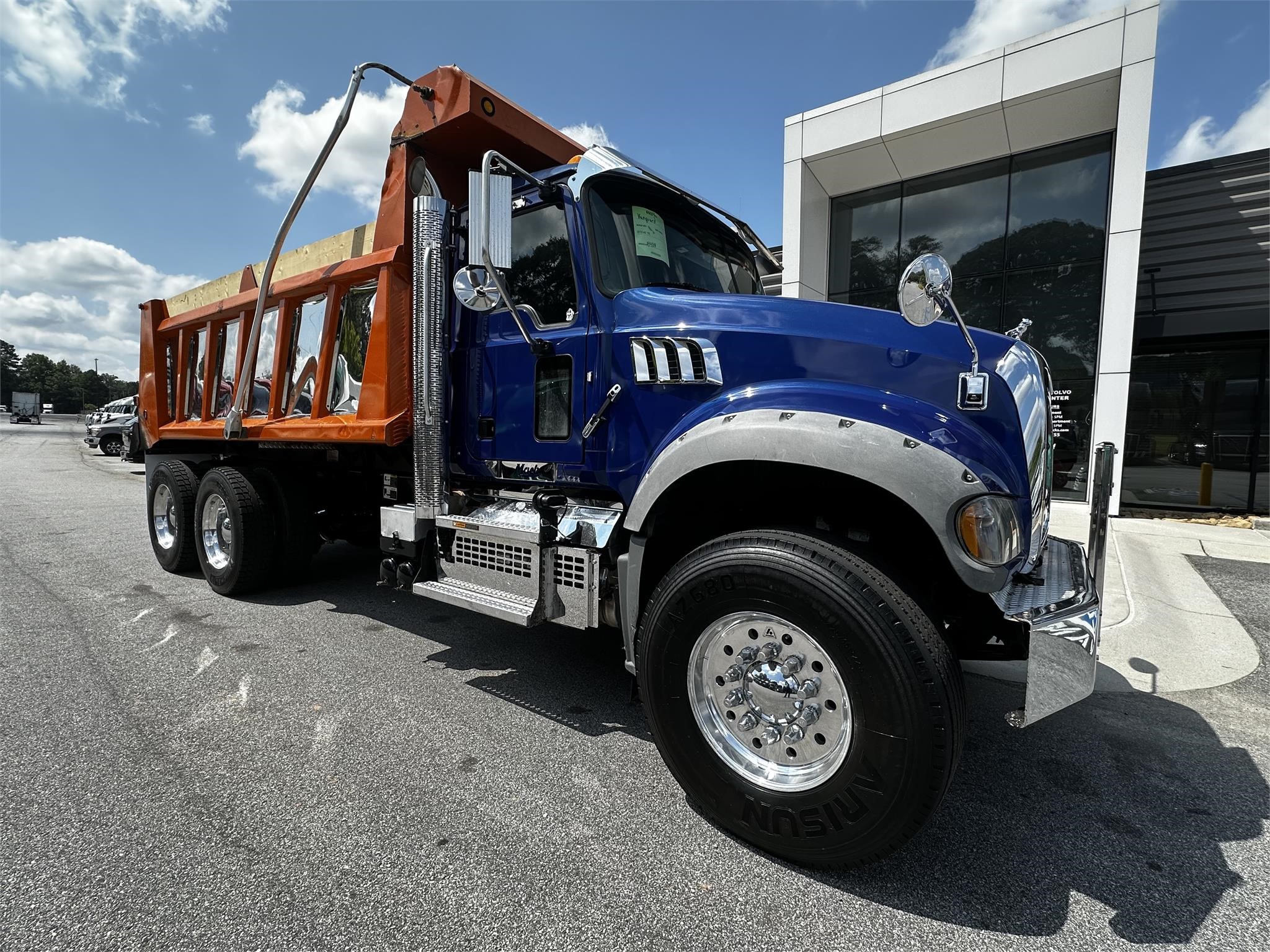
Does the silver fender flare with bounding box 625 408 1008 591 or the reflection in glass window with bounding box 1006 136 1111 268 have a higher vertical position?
the reflection in glass window with bounding box 1006 136 1111 268

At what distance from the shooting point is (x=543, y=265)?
11.1 feet

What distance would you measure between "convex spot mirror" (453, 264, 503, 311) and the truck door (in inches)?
6.4

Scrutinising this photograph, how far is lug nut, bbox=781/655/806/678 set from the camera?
2217 millimetres

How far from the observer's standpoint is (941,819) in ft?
7.89

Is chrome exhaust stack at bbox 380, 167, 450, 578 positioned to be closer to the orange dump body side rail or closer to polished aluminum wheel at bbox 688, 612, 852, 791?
the orange dump body side rail

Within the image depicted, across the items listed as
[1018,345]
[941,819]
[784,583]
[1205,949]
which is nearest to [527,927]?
[784,583]

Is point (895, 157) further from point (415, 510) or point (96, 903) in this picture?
point (96, 903)

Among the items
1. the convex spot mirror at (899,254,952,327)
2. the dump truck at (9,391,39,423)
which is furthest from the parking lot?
the dump truck at (9,391,39,423)

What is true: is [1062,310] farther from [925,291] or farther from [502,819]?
[502,819]

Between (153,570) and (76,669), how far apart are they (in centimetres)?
275

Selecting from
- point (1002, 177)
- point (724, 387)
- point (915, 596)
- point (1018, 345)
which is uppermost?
point (1002, 177)

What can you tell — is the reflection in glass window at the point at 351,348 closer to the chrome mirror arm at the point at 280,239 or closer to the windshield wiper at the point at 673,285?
the chrome mirror arm at the point at 280,239

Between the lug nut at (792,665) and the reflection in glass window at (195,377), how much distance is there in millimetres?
5425

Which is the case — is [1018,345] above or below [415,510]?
above
